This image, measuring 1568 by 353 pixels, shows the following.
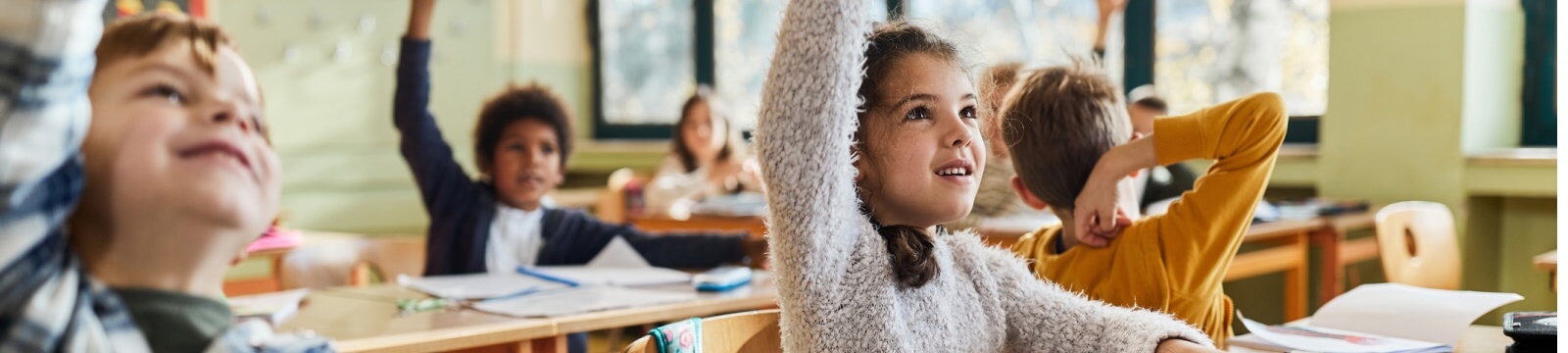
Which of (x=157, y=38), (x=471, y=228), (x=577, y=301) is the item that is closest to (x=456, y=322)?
(x=577, y=301)

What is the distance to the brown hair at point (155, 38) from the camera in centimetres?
72

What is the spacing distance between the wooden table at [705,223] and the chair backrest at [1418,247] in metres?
1.73

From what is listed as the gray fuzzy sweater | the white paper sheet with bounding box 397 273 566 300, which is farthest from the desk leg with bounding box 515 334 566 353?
the gray fuzzy sweater

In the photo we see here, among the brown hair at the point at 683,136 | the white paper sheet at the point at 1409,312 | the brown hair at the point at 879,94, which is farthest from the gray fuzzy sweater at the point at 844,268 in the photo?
the brown hair at the point at 683,136

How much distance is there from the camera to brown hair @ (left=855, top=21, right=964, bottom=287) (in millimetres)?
1086

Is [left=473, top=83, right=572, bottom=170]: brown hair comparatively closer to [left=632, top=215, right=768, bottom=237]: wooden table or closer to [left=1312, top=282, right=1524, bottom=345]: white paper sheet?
[left=632, top=215, right=768, bottom=237]: wooden table

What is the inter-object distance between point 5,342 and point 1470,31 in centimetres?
408

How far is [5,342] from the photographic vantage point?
0.62 meters

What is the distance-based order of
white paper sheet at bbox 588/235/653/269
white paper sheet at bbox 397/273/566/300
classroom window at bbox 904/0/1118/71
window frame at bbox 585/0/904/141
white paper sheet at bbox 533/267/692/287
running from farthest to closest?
window frame at bbox 585/0/904/141
classroom window at bbox 904/0/1118/71
white paper sheet at bbox 588/235/653/269
white paper sheet at bbox 533/267/692/287
white paper sheet at bbox 397/273/566/300

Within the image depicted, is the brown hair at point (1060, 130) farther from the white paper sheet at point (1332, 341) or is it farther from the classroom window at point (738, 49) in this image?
the classroom window at point (738, 49)

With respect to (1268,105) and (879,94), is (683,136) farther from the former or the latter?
(879,94)

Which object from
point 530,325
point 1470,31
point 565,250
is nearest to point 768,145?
point 530,325

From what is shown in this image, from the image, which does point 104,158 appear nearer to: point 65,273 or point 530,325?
point 65,273

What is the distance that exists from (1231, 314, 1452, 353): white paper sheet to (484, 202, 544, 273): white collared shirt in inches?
56.0
